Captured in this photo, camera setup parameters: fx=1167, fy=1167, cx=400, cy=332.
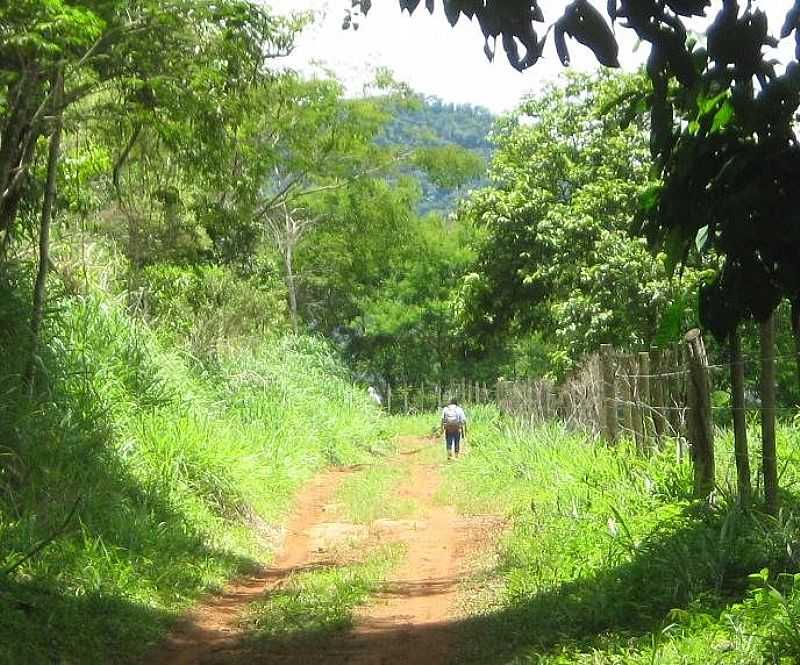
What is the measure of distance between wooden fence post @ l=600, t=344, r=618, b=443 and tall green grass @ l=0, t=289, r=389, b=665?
3.98 meters

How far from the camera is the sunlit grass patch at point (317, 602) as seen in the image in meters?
8.26

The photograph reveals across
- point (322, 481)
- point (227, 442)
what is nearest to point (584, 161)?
point (322, 481)

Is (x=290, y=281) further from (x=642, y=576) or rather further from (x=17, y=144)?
(x=642, y=576)

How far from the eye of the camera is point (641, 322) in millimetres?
20875

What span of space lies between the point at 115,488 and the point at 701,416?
5518 mm

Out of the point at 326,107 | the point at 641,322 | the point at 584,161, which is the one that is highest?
the point at 326,107

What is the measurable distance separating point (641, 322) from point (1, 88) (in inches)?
506

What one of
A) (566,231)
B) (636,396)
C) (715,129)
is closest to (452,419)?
(566,231)

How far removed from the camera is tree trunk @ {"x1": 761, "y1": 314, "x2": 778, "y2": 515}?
24.7 ft

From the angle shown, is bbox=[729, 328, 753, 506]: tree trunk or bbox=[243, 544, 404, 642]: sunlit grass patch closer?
bbox=[729, 328, 753, 506]: tree trunk

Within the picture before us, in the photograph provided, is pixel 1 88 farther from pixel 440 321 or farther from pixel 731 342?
pixel 440 321

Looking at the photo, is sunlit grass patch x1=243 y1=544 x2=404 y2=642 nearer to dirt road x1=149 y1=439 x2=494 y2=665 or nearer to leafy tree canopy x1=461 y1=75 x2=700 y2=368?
dirt road x1=149 y1=439 x2=494 y2=665

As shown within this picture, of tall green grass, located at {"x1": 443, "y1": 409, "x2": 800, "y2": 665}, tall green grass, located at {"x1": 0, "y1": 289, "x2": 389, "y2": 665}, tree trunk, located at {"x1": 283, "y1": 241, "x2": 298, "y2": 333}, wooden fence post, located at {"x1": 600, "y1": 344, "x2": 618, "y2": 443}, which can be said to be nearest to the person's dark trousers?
tall green grass, located at {"x1": 0, "y1": 289, "x2": 389, "y2": 665}

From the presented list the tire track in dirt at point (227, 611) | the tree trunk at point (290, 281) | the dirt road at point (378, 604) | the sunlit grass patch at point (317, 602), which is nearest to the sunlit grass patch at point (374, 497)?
the dirt road at point (378, 604)
